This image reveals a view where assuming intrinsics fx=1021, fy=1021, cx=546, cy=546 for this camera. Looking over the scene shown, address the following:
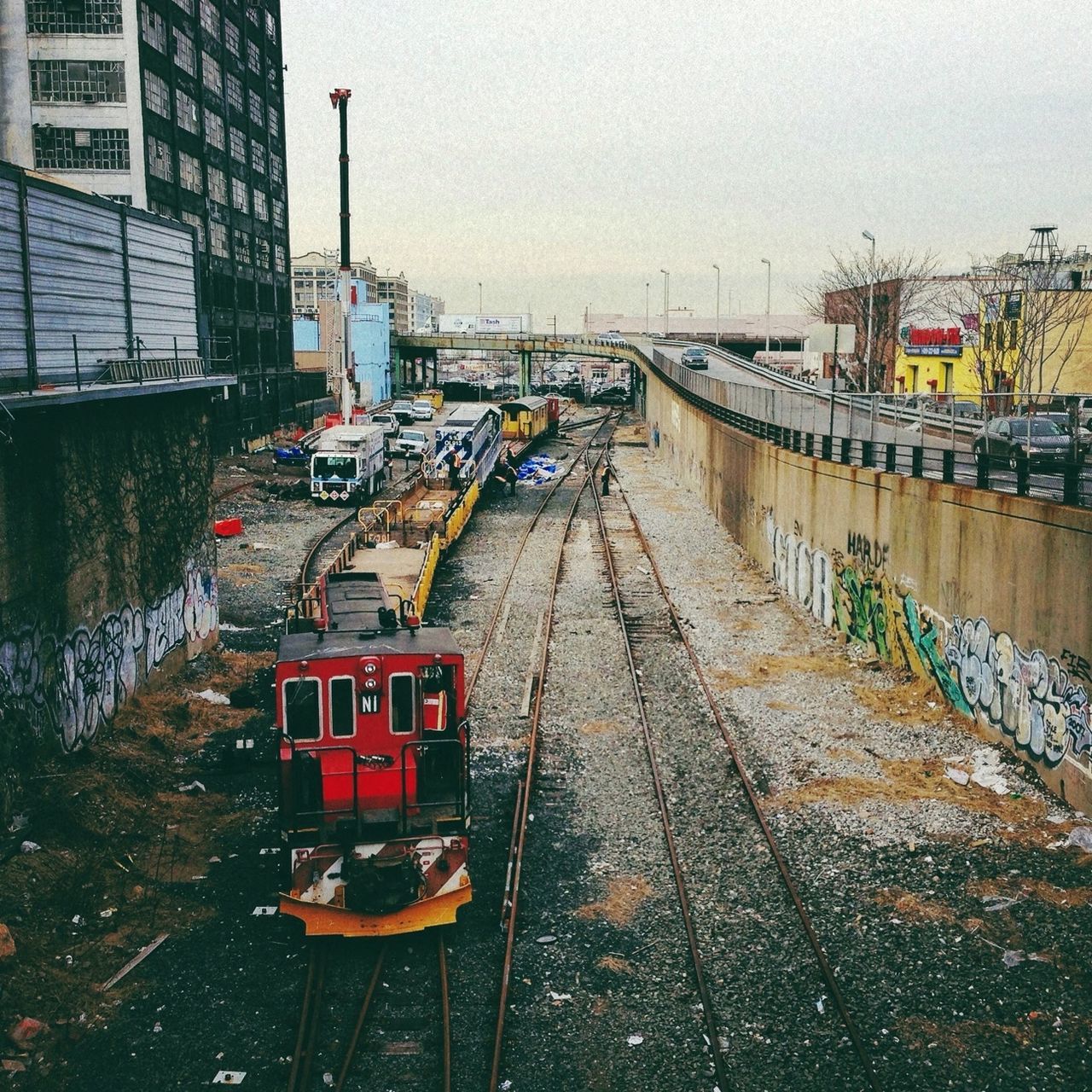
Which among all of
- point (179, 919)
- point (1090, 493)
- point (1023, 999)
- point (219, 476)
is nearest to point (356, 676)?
point (179, 919)

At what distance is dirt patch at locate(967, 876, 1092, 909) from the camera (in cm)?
1081

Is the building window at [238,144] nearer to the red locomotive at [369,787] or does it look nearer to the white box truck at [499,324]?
the red locomotive at [369,787]

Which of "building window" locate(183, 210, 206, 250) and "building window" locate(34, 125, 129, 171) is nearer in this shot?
"building window" locate(34, 125, 129, 171)

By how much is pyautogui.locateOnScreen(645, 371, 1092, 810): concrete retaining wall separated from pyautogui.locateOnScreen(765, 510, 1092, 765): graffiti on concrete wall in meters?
0.02

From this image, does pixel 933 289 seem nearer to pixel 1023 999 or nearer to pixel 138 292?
pixel 138 292

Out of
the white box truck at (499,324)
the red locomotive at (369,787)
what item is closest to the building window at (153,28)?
the red locomotive at (369,787)

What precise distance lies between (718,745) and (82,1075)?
9.75 m

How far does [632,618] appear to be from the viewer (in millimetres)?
23188

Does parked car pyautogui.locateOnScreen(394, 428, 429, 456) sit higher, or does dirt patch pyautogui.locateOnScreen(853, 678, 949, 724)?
parked car pyautogui.locateOnScreen(394, 428, 429, 456)

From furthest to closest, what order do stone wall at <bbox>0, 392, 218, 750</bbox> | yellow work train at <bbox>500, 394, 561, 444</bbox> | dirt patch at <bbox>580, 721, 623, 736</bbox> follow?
yellow work train at <bbox>500, 394, 561, 444</bbox>, dirt patch at <bbox>580, 721, 623, 736</bbox>, stone wall at <bbox>0, 392, 218, 750</bbox>

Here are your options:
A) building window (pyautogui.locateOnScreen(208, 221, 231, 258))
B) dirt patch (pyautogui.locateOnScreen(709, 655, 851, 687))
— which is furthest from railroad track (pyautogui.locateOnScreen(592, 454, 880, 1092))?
building window (pyautogui.locateOnScreen(208, 221, 231, 258))

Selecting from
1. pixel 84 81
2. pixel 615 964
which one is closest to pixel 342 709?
pixel 615 964

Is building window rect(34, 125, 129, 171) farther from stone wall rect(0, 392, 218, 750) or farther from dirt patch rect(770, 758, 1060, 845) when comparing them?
dirt patch rect(770, 758, 1060, 845)

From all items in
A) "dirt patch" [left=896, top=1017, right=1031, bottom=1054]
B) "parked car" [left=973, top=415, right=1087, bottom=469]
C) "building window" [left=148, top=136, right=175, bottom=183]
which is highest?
"building window" [left=148, top=136, right=175, bottom=183]
